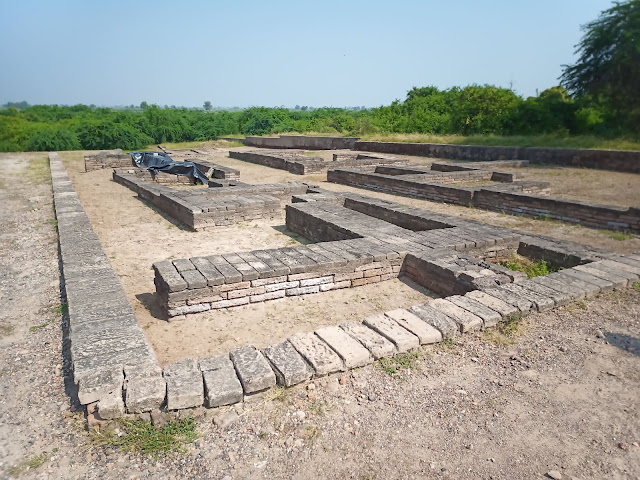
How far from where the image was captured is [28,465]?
2.10 metres

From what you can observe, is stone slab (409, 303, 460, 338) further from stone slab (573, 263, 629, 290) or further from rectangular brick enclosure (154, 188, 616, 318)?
stone slab (573, 263, 629, 290)

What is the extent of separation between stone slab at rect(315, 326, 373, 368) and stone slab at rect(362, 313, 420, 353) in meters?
0.23

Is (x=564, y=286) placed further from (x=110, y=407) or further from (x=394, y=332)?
(x=110, y=407)

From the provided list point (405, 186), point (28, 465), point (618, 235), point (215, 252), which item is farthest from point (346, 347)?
point (405, 186)

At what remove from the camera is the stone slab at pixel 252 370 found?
2568 millimetres

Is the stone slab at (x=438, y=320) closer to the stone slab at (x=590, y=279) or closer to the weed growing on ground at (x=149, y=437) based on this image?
the stone slab at (x=590, y=279)

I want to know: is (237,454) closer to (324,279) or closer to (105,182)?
(324,279)

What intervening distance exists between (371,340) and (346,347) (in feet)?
0.67

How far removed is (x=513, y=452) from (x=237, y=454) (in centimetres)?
134

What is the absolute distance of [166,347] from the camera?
353 centimetres

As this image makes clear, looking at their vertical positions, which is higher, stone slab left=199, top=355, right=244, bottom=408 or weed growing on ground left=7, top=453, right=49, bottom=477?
stone slab left=199, top=355, right=244, bottom=408

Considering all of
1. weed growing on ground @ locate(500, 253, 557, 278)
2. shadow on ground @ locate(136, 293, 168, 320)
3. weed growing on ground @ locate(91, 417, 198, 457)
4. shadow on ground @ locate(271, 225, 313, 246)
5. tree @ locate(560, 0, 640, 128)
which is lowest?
shadow on ground @ locate(271, 225, 313, 246)

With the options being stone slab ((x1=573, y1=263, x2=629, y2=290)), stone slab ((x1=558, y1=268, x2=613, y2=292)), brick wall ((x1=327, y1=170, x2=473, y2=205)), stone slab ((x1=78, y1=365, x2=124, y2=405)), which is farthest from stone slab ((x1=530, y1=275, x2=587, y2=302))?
brick wall ((x1=327, y1=170, x2=473, y2=205))

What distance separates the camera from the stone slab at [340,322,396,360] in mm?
2977
